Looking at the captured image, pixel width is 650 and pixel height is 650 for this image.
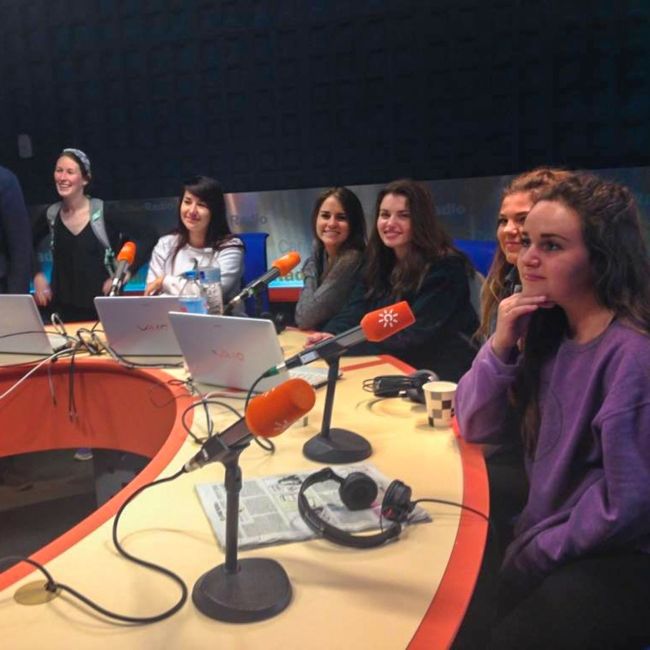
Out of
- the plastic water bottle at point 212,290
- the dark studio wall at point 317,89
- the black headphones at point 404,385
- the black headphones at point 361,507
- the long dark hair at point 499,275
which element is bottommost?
the black headphones at point 404,385

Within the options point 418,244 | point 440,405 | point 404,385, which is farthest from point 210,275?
point 440,405

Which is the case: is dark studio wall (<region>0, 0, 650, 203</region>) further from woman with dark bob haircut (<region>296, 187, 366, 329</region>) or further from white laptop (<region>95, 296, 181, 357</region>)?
white laptop (<region>95, 296, 181, 357</region>)

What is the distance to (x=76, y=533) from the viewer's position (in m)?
0.97

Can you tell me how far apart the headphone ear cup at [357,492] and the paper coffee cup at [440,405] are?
41cm

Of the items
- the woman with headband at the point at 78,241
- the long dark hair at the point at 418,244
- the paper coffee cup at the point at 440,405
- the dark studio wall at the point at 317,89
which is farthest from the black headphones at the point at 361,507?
the dark studio wall at the point at 317,89

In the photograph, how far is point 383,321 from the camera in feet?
3.58

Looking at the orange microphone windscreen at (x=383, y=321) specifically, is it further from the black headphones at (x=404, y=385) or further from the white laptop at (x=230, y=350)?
the black headphones at (x=404, y=385)

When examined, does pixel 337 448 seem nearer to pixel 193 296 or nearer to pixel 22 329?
pixel 193 296


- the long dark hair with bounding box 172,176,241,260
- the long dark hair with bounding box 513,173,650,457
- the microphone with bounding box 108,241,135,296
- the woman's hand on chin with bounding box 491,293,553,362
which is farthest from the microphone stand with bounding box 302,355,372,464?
the long dark hair with bounding box 172,176,241,260

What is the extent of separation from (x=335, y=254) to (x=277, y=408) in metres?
→ 2.04

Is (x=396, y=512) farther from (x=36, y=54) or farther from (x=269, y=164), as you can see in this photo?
(x=36, y=54)

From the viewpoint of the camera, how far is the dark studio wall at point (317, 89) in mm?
3559

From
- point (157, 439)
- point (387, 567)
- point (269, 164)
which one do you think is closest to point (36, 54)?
point (269, 164)

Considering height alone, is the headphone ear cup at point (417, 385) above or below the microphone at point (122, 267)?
below
